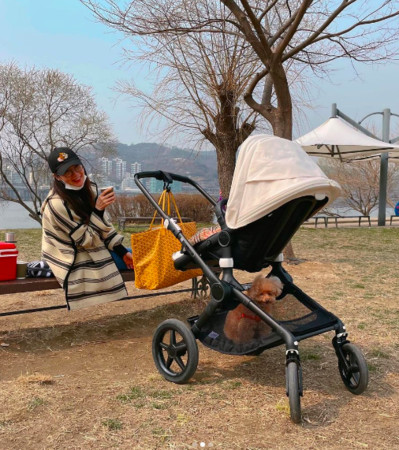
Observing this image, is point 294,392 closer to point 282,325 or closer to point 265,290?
point 282,325

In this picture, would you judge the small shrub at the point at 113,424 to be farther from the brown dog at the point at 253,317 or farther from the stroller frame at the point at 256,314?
the brown dog at the point at 253,317

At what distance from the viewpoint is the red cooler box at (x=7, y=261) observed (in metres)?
3.56

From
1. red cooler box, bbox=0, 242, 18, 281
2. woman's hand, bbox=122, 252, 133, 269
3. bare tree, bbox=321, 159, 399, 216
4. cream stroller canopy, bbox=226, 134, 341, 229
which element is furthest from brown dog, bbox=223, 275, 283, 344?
bare tree, bbox=321, 159, 399, 216

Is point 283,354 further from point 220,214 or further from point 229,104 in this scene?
point 229,104

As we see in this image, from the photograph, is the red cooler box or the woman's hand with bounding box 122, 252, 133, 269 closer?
the red cooler box

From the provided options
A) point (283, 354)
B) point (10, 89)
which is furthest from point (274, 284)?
point (10, 89)

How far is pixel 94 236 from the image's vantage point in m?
3.68

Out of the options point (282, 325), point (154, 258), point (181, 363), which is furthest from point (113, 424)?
point (154, 258)

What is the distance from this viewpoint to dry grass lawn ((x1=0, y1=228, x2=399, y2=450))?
93.3 inches

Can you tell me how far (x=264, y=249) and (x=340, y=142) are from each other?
11.9 meters

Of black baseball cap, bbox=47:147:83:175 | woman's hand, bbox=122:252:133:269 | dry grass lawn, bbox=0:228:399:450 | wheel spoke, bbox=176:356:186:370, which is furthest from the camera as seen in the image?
woman's hand, bbox=122:252:133:269

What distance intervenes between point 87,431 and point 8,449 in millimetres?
378

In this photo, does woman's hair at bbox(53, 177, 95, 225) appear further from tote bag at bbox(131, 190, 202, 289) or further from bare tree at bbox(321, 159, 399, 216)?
bare tree at bbox(321, 159, 399, 216)

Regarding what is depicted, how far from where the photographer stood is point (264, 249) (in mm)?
3000
